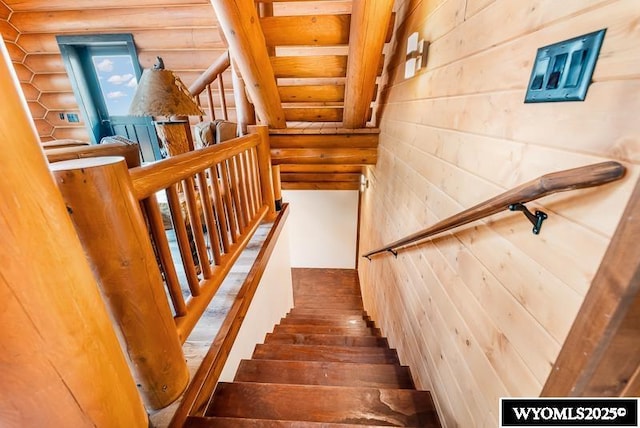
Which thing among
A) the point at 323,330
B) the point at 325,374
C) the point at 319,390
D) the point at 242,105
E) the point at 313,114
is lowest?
the point at 323,330

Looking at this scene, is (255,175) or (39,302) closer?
(39,302)

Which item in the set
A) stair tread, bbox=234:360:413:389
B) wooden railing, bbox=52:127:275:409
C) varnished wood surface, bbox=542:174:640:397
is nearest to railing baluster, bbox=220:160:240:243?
wooden railing, bbox=52:127:275:409

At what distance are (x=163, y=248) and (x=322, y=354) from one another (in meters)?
1.35

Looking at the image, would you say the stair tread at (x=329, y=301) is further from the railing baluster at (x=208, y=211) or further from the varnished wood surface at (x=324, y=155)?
the railing baluster at (x=208, y=211)

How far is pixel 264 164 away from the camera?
2.62 m

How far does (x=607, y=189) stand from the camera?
521 millimetres

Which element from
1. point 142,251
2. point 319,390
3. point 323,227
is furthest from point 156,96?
point 323,227

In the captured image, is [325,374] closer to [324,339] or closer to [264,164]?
[324,339]

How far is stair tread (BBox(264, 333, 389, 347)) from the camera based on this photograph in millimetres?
2256

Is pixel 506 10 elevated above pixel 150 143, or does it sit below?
above

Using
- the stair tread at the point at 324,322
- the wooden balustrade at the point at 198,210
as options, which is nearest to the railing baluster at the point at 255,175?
the wooden balustrade at the point at 198,210

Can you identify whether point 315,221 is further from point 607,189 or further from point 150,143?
point 607,189

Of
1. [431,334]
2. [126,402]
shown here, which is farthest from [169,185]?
[431,334]

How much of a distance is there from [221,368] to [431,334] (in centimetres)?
105
